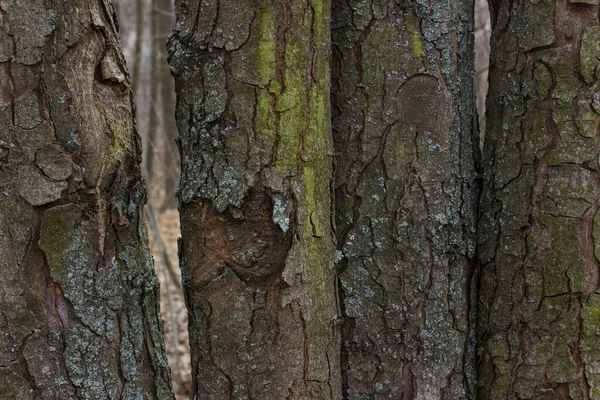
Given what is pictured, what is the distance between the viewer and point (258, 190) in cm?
157

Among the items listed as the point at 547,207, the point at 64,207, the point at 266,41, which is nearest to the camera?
the point at 64,207

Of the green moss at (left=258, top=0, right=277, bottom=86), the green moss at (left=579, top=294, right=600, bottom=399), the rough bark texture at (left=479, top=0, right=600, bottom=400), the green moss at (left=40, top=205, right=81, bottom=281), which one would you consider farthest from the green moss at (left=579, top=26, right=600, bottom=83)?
the green moss at (left=40, top=205, right=81, bottom=281)

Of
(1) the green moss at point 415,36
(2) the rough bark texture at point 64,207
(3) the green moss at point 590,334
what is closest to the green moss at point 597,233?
(3) the green moss at point 590,334

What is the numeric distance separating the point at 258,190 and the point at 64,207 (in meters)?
0.47

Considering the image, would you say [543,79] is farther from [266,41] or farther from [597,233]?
[266,41]

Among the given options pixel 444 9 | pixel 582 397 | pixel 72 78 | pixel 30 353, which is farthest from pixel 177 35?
pixel 582 397

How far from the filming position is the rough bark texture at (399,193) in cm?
172

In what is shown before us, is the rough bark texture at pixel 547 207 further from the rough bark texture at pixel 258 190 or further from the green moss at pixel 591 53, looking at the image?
the rough bark texture at pixel 258 190

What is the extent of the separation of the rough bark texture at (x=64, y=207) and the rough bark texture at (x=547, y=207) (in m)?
1.04

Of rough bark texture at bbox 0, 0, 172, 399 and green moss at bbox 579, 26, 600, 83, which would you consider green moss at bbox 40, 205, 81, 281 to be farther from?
green moss at bbox 579, 26, 600, 83

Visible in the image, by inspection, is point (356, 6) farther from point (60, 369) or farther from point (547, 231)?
point (60, 369)

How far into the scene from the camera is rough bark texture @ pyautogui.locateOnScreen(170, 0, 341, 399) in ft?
5.15

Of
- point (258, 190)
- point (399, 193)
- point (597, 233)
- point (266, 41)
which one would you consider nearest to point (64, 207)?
point (258, 190)

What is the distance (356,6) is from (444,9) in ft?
0.82
